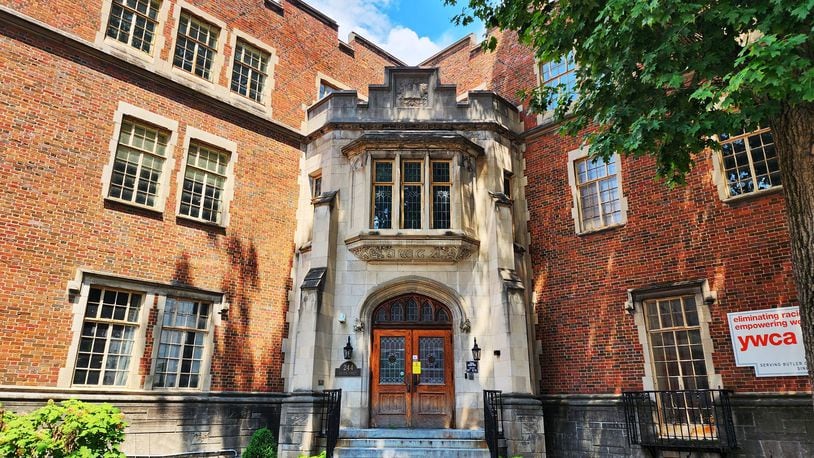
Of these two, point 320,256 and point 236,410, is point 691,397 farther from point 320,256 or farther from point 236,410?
point 236,410

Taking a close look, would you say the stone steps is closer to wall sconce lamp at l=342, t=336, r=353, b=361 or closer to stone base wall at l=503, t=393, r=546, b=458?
stone base wall at l=503, t=393, r=546, b=458

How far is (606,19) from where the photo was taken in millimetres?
6383

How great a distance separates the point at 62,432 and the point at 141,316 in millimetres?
3344

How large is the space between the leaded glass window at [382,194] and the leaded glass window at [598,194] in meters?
4.60

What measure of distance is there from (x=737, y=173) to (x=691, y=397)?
14.5ft

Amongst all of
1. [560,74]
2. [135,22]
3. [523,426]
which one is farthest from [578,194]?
[135,22]

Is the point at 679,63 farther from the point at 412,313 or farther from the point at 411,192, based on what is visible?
the point at 412,313

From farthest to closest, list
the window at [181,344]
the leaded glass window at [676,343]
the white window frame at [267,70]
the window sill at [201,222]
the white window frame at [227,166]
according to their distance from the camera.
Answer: the white window frame at [267,70] → the white window frame at [227,166] → the window sill at [201,222] → the window at [181,344] → the leaded glass window at [676,343]

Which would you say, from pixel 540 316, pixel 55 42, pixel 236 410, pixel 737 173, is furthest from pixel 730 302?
pixel 55 42

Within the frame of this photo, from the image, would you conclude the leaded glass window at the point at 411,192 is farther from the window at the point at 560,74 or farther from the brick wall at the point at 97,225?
the window at the point at 560,74

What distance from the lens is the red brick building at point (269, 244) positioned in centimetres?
915

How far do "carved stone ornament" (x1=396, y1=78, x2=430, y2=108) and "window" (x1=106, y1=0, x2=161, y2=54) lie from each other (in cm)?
598

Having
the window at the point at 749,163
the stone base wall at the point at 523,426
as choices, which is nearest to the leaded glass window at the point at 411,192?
the stone base wall at the point at 523,426

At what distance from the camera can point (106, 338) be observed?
382 inches
